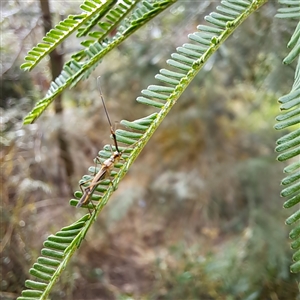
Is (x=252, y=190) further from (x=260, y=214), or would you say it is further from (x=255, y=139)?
(x=255, y=139)

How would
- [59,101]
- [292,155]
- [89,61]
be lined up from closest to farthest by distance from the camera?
[292,155] < [89,61] < [59,101]

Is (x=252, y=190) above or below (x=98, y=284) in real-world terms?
above

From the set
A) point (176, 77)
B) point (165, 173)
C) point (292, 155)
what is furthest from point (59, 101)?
point (292, 155)

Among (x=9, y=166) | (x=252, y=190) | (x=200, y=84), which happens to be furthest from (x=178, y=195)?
(x=9, y=166)

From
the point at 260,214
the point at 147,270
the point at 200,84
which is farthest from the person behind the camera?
the point at 147,270

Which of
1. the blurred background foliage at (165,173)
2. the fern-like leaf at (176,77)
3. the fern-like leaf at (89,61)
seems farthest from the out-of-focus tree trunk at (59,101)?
the fern-like leaf at (176,77)

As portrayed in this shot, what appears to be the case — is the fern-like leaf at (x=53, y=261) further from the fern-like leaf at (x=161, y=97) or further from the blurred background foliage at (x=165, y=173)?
the blurred background foliage at (x=165, y=173)

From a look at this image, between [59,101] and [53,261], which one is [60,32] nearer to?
[53,261]
